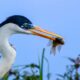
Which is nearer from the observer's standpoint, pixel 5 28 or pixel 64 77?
pixel 5 28

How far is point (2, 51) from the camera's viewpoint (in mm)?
13320

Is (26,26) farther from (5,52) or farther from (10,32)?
(5,52)

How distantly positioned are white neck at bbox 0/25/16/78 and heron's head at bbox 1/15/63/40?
0.28 feet

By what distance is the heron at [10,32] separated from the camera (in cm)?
1327

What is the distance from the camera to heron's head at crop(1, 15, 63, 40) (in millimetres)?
13289

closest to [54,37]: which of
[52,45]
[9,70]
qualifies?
[52,45]

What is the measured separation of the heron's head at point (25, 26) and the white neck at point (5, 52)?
85mm

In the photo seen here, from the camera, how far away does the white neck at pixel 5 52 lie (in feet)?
43.5

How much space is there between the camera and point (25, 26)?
43.7 feet

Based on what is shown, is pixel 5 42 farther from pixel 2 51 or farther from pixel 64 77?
pixel 64 77

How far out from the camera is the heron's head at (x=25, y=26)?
13289 mm

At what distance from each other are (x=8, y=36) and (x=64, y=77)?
1081 mm

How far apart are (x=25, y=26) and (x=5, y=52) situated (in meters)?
0.33

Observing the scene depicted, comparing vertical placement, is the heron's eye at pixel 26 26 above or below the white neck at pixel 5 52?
above
